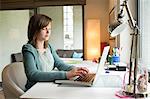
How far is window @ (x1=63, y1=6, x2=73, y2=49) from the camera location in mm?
5883

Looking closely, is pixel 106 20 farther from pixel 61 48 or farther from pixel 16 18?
pixel 16 18

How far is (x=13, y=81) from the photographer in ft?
6.52

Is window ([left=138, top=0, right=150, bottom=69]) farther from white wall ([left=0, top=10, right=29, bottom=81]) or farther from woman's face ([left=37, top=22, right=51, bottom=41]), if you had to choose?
white wall ([left=0, top=10, right=29, bottom=81])

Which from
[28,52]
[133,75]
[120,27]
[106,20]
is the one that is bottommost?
[133,75]

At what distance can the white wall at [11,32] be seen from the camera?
585 cm

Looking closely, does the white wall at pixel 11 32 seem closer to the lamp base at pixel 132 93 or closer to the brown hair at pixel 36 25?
the brown hair at pixel 36 25

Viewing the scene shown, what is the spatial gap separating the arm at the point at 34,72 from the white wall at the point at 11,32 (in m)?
4.22

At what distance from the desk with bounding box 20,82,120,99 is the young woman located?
0.38 ft

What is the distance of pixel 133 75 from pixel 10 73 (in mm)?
1035

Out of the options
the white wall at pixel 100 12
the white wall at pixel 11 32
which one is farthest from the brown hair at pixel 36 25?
the white wall at pixel 11 32

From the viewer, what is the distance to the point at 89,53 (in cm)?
543

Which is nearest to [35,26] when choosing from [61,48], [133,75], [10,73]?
[10,73]

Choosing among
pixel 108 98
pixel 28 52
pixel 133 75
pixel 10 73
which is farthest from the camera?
pixel 10 73

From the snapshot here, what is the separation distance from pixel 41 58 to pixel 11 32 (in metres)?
4.20
